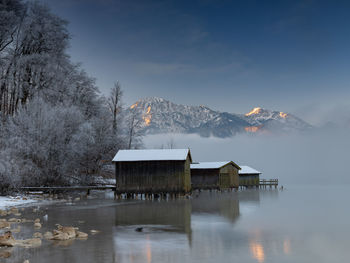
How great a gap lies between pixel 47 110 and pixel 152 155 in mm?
14797

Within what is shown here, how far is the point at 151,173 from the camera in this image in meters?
41.5

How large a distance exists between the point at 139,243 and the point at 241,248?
4346mm

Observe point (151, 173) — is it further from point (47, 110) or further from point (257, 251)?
point (257, 251)

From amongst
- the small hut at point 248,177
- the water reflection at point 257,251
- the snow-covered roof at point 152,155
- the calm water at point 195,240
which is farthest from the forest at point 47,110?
the water reflection at point 257,251

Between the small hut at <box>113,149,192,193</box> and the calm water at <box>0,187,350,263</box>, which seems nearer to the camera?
the calm water at <box>0,187,350,263</box>

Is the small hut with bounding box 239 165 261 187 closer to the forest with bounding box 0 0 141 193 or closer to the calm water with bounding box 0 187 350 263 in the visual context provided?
the forest with bounding box 0 0 141 193

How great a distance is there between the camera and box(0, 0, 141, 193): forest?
42250mm

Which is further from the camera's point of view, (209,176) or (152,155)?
(209,176)

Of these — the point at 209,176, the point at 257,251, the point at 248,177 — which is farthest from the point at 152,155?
the point at 248,177

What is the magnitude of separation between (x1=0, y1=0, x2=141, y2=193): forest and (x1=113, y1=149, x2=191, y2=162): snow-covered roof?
661 cm

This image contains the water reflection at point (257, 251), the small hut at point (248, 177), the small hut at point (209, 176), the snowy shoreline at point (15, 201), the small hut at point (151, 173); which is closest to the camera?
the water reflection at point (257, 251)

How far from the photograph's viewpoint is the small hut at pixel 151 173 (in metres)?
41.2

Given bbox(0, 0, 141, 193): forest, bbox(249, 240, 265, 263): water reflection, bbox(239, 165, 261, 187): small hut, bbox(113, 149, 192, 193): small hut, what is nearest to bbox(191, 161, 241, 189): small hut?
bbox(0, 0, 141, 193): forest

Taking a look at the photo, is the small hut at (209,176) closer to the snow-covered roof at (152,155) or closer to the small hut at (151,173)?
the snow-covered roof at (152,155)
